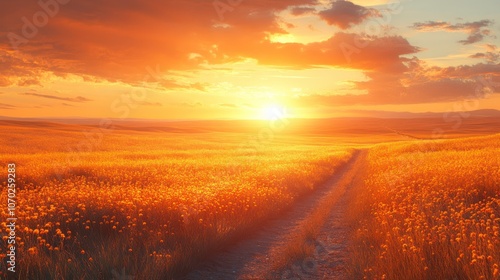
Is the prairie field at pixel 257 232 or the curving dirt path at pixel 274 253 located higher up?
the prairie field at pixel 257 232

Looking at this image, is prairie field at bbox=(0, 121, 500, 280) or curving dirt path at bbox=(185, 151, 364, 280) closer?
prairie field at bbox=(0, 121, 500, 280)

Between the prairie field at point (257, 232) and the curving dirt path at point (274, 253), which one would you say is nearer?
the prairie field at point (257, 232)

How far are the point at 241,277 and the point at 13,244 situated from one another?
4.02m

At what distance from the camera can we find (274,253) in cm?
943

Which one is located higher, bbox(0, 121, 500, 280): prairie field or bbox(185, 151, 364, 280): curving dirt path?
bbox(0, 121, 500, 280): prairie field

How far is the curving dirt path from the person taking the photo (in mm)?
7953

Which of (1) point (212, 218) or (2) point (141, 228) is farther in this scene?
(1) point (212, 218)

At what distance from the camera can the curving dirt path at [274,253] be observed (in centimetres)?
795

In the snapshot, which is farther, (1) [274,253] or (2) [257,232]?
(2) [257,232]

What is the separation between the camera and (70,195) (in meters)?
11.0

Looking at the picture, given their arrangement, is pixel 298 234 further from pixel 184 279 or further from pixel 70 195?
pixel 70 195

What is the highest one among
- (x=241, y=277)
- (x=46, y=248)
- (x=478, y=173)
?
(x=478, y=173)

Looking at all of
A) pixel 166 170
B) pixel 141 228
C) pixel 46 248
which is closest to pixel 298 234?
pixel 141 228

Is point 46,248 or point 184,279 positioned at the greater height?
point 46,248
